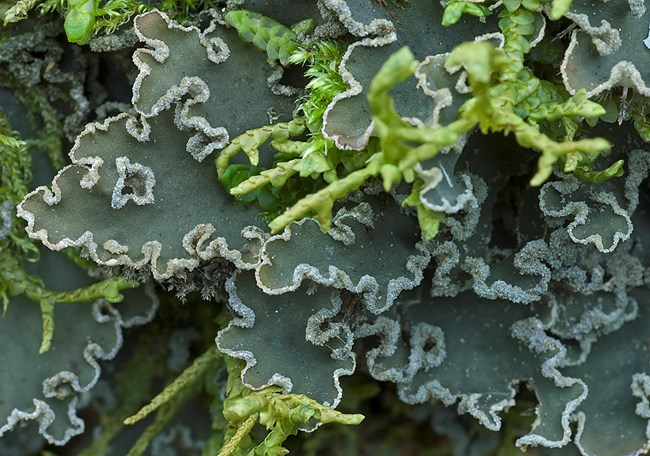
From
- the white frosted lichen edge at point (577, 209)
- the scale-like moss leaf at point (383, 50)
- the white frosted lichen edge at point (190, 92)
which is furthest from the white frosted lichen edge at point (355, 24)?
the white frosted lichen edge at point (577, 209)

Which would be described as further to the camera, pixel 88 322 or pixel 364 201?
pixel 88 322

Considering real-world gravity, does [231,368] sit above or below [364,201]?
below

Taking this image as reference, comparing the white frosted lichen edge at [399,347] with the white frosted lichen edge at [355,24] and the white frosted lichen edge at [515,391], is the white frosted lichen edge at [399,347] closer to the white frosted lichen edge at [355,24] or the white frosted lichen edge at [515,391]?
the white frosted lichen edge at [515,391]

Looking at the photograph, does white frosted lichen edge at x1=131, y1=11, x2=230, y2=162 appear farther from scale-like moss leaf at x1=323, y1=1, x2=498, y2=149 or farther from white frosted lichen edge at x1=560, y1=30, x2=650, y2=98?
white frosted lichen edge at x1=560, y1=30, x2=650, y2=98

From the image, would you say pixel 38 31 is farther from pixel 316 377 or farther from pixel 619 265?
pixel 619 265

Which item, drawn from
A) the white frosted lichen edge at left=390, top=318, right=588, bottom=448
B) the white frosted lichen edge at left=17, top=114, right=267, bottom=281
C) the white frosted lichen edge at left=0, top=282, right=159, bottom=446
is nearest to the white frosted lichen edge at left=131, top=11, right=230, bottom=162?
the white frosted lichen edge at left=17, top=114, right=267, bottom=281

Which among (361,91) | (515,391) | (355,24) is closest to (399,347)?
(515,391)

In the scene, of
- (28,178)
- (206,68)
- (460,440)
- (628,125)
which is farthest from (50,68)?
(460,440)
